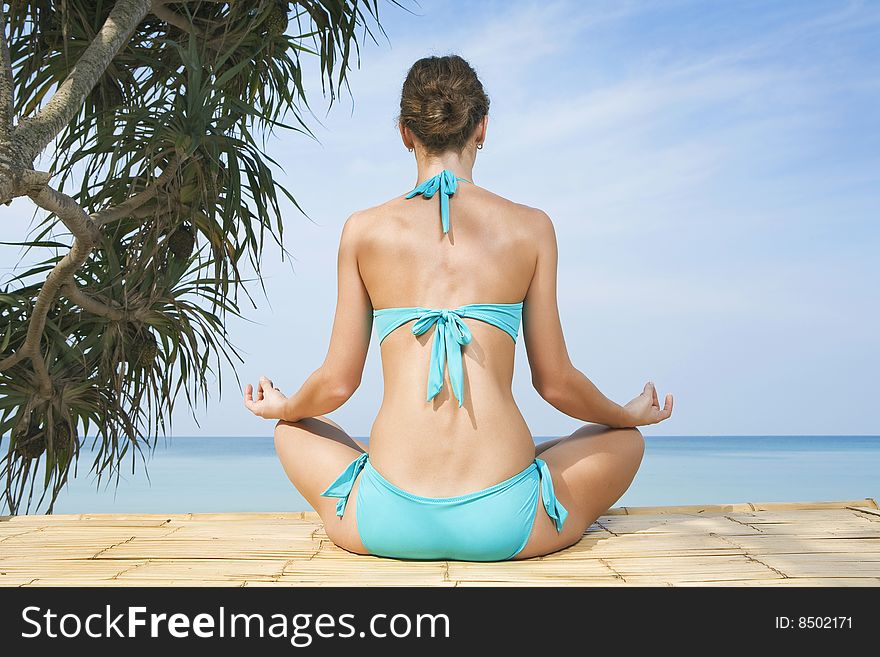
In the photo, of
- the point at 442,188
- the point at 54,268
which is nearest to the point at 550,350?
the point at 442,188

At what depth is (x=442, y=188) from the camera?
1.80 meters

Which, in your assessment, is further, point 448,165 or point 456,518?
point 448,165

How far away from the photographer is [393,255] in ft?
5.87

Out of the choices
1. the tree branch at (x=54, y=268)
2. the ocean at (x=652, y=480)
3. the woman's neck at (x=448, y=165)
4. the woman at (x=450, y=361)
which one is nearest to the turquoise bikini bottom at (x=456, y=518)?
the woman at (x=450, y=361)

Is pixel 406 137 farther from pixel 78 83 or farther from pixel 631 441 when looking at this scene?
pixel 78 83

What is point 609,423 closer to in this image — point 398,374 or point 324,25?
point 398,374

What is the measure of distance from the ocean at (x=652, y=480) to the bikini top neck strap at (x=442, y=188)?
7.55 metres

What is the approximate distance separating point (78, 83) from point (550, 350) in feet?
7.12

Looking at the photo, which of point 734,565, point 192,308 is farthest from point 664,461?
point 734,565

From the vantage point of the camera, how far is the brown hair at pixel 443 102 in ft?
5.98

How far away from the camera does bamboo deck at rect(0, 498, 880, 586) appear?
159 centimetres

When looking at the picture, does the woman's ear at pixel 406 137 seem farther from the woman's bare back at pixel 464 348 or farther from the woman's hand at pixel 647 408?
the woman's hand at pixel 647 408
